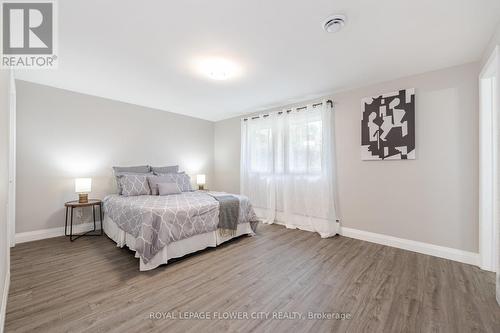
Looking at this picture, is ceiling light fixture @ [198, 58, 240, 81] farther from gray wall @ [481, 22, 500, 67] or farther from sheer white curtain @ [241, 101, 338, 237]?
gray wall @ [481, 22, 500, 67]

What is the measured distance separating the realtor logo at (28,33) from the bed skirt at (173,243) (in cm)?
207

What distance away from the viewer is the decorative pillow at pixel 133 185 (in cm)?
334

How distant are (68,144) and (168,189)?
175 centimetres

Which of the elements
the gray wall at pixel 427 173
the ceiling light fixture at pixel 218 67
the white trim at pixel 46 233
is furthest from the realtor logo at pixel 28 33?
the gray wall at pixel 427 173

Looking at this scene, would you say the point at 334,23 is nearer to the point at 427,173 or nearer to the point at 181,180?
the point at 427,173

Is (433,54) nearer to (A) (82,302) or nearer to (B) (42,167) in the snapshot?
(A) (82,302)

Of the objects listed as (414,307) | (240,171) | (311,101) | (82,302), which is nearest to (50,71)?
(82,302)

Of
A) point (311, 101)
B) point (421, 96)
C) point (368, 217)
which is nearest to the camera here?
point (421, 96)

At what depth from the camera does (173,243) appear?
7.98ft

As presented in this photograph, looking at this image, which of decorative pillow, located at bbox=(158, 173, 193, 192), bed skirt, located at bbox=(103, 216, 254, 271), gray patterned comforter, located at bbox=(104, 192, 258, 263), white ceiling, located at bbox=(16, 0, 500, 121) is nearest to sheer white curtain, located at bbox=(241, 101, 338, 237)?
white ceiling, located at bbox=(16, 0, 500, 121)

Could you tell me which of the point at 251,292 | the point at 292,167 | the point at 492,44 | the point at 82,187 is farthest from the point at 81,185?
the point at 492,44

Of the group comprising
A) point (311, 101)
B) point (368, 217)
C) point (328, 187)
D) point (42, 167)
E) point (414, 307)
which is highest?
point (311, 101)

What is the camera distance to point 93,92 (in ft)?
11.4

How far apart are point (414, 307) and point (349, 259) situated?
87cm
